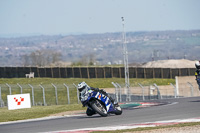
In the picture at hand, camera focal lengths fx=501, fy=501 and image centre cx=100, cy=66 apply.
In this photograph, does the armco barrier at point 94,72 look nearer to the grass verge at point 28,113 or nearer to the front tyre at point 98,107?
the grass verge at point 28,113

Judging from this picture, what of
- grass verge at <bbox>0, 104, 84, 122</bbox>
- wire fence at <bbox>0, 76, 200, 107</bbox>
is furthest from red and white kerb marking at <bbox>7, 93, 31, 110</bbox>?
wire fence at <bbox>0, 76, 200, 107</bbox>

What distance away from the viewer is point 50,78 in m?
Answer: 69.2

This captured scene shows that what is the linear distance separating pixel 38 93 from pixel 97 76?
31.8 m

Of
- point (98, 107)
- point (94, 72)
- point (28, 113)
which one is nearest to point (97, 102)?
point (98, 107)

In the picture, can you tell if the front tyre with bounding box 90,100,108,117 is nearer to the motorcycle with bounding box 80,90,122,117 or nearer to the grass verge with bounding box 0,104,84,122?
the motorcycle with bounding box 80,90,122,117

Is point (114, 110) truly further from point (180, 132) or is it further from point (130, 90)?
point (130, 90)

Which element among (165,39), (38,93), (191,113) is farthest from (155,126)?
(165,39)

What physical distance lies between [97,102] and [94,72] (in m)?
50.2

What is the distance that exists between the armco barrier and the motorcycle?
156ft

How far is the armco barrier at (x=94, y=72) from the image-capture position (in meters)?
66.3

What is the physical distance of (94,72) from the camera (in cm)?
6844

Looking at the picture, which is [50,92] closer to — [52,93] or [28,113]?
[52,93]

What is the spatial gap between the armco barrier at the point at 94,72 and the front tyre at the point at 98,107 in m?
47.7

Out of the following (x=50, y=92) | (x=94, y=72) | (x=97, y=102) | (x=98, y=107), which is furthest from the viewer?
(x=94, y=72)
